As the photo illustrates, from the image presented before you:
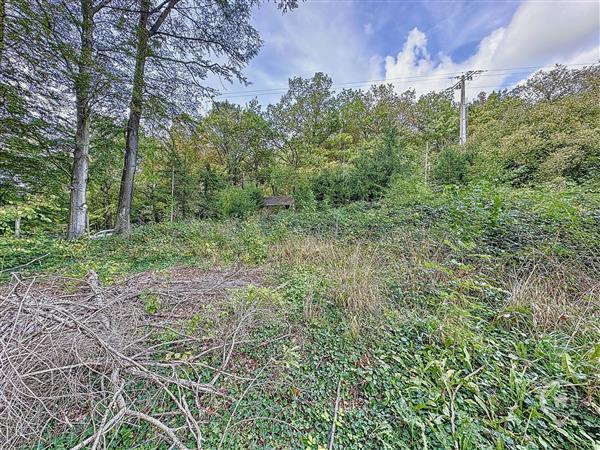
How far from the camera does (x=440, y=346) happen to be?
1670mm

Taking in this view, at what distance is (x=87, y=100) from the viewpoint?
4.98 meters

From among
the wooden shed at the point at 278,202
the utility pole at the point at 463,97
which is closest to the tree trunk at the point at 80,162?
the wooden shed at the point at 278,202

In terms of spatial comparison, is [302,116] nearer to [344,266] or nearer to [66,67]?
[66,67]

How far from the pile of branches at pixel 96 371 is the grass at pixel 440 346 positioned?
0.43ft

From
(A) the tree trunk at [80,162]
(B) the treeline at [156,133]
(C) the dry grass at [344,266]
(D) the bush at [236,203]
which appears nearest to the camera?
(C) the dry grass at [344,266]

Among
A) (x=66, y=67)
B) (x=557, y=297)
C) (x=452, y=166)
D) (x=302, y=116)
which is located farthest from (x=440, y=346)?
(x=302, y=116)

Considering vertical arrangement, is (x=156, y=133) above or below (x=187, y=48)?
below

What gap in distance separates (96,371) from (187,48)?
802 cm

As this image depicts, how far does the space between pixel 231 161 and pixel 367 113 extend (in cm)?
1036

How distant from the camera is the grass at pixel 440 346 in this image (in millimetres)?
1219

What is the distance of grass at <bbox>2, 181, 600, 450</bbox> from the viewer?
4.00ft

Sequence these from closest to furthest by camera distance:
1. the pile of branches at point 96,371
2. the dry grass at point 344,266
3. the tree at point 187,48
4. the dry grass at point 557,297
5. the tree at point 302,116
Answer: the pile of branches at point 96,371 < the dry grass at point 557,297 < the dry grass at point 344,266 < the tree at point 187,48 < the tree at point 302,116

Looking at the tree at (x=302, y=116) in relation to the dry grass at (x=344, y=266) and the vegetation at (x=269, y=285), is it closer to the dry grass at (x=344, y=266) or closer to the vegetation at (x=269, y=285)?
the vegetation at (x=269, y=285)

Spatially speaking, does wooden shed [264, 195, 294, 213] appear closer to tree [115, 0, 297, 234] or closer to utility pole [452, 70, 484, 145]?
tree [115, 0, 297, 234]
